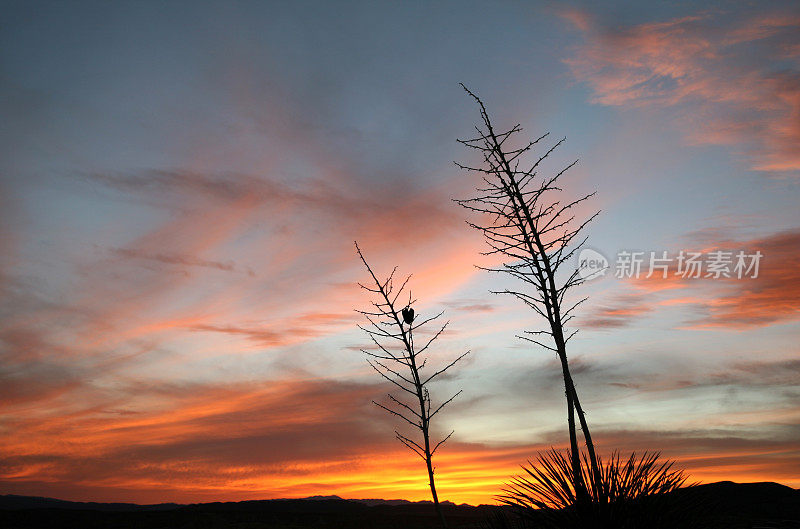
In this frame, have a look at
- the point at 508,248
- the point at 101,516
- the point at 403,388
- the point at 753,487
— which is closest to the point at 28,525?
the point at 101,516

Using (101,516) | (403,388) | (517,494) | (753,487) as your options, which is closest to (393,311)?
(403,388)

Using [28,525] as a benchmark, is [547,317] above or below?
above

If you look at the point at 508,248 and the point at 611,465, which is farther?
the point at 508,248

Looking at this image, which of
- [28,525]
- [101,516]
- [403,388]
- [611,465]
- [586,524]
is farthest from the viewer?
[101,516]

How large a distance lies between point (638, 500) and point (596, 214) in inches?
149

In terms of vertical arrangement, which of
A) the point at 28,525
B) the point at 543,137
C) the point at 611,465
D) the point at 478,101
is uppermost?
the point at 478,101

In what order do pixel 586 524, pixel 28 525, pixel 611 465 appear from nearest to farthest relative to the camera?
pixel 586 524 < pixel 611 465 < pixel 28 525

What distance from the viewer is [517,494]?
7809 mm

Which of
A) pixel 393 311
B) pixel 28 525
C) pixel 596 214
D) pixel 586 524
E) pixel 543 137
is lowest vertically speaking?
pixel 28 525

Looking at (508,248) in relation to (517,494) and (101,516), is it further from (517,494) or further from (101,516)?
(101,516)

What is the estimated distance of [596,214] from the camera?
8.32 m

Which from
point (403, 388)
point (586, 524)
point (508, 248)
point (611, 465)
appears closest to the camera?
point (586, 524)

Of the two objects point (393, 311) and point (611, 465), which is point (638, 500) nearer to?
point (611, 465)

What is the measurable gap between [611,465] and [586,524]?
91cm
